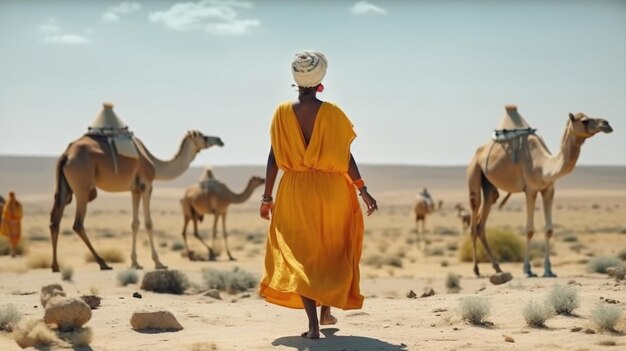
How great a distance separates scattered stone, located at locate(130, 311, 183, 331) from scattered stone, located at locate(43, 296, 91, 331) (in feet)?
1.82

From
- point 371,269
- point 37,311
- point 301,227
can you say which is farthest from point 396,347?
point 371,269

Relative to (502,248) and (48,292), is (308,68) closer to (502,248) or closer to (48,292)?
(48,292)

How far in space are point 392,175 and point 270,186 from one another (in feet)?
522

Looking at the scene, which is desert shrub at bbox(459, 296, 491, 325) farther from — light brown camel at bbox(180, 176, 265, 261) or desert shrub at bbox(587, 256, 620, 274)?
light brown camel at bbox(180, 176, 265, 261)

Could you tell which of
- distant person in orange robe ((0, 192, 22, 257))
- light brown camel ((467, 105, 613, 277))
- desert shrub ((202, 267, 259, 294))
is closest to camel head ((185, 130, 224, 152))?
desert shrub ((202, 267, 259, 294))

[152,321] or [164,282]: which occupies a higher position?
[152,321]

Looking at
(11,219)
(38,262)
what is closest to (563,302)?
(38,262)

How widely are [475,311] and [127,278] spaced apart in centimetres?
705

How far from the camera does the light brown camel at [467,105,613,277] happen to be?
14.5 metres

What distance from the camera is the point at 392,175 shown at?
16600 centimetres

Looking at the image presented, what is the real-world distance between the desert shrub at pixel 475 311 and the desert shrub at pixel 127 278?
22.5ft

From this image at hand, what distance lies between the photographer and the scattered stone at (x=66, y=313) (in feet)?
24.7

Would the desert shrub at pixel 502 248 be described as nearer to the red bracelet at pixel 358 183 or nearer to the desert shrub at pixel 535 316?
the desert shrub at pixel 535 316

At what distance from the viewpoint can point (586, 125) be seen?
14.3m
